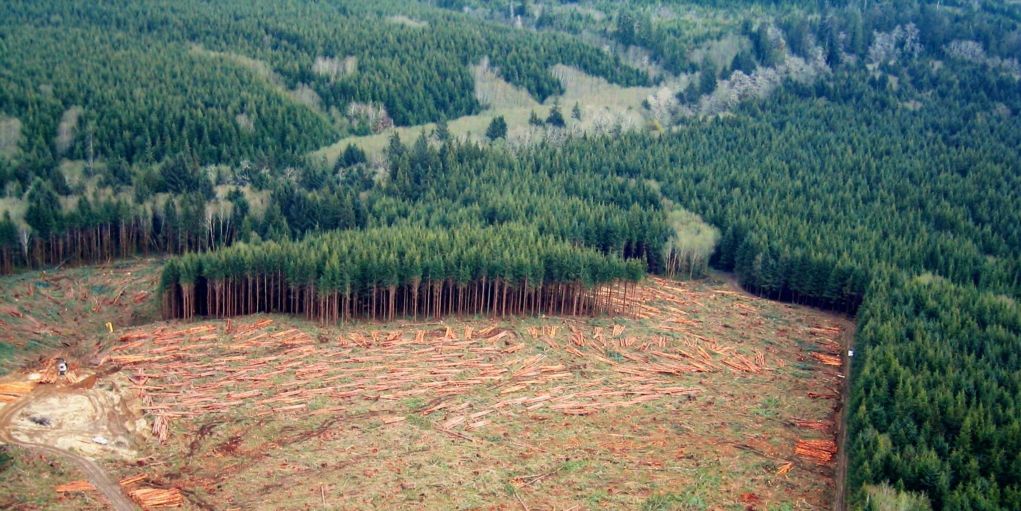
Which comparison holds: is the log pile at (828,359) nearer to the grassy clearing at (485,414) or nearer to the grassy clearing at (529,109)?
the grassy clearing at (485,414)

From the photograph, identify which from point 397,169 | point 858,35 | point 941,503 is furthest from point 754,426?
point 858,35

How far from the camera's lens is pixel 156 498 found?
183ft

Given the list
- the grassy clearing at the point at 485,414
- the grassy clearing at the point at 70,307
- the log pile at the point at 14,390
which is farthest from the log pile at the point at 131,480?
the grassy clearing at the point at 70,307

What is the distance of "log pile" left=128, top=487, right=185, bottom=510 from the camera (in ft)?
182

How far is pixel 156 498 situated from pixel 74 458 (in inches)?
263

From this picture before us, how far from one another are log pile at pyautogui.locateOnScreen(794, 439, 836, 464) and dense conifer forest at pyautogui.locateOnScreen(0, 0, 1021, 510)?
8.74 feet

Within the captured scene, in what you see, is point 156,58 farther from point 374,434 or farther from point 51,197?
point 374,434

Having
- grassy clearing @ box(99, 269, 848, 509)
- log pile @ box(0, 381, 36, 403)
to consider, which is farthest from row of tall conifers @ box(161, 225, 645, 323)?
log pile @ box(0, 381, 36, 403)

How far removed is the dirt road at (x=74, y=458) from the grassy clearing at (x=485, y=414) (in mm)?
2263

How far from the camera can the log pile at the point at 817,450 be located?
212 ft

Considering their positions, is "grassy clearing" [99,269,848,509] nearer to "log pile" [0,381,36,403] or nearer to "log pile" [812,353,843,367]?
"log pile" [812,353,843,367]

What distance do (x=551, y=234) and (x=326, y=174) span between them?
35395 mm

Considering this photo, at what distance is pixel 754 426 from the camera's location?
2736 inches

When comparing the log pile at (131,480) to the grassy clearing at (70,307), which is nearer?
the log pile at (131,480)
